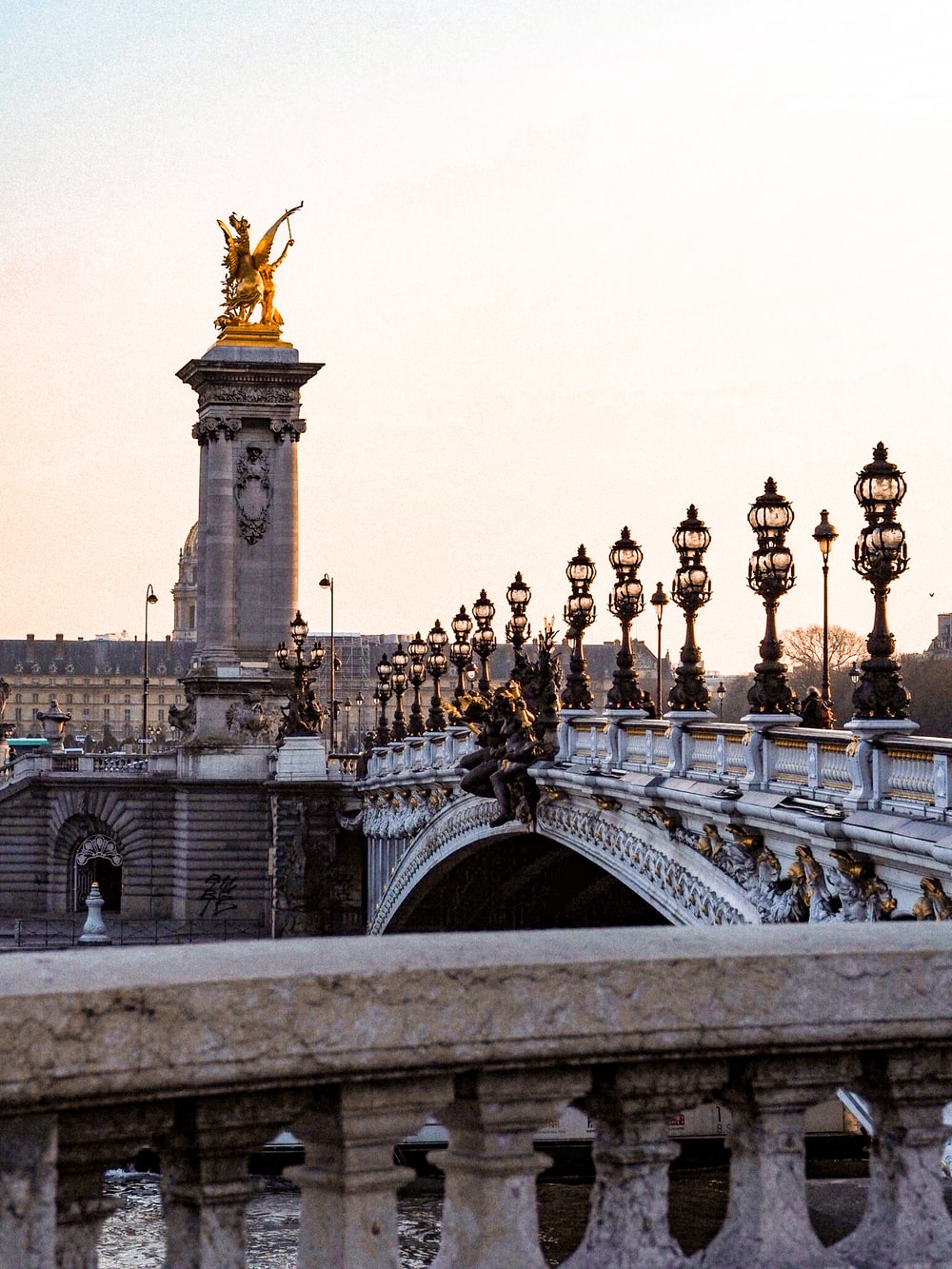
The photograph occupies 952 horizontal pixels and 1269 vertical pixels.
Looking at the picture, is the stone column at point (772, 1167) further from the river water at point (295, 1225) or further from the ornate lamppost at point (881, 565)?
the river water at point (295, 1225)

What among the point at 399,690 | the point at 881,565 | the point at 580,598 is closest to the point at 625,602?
the point at 580,598

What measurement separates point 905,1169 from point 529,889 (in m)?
45.2

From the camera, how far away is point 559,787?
119 ft

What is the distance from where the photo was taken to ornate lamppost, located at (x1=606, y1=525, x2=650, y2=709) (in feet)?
109

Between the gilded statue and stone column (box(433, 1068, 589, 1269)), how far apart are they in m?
85.3

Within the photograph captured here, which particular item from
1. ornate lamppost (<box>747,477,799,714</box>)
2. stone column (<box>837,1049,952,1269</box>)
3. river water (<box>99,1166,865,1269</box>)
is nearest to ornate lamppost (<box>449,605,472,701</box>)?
river water (<box>99,1166,865,1269</box>)

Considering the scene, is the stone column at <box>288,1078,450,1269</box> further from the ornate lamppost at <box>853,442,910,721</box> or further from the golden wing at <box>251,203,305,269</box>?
the golden wing at <box>251,203,305,269</box>

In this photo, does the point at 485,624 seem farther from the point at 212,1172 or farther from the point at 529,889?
the point at 212,1172

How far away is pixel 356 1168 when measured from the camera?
15.4ft

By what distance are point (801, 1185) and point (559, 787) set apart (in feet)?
103

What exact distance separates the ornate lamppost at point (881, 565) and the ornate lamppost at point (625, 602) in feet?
43.0

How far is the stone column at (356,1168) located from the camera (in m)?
4.69

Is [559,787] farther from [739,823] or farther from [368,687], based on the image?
[368,687]

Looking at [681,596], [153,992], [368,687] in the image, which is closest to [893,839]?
[681,596]
